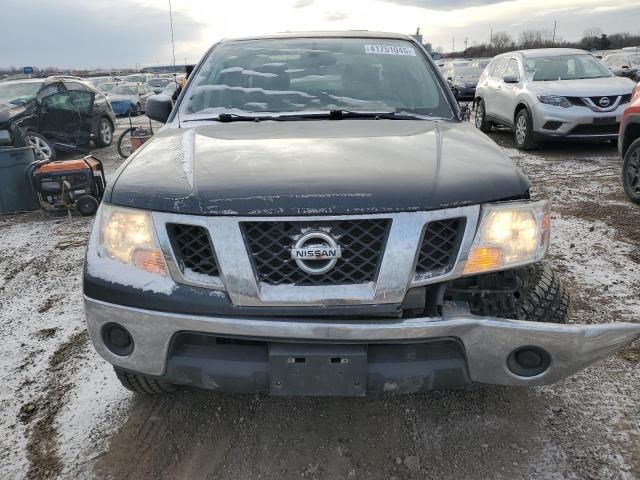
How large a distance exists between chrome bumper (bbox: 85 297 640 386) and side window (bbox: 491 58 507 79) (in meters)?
9.78

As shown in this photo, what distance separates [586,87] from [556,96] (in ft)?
1.64

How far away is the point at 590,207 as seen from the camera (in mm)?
5859

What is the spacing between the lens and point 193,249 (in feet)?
6.39

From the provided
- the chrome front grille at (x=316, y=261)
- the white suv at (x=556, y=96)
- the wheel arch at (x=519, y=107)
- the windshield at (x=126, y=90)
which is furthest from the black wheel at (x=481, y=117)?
the windshield at (x=126, y=90)

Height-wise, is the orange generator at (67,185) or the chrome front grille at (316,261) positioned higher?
the chrome front grille at (316,261)

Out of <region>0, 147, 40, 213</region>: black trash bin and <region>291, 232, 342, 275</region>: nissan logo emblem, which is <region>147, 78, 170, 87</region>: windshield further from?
<region>291, 232, 342, 275</region>: nissan logo emblem

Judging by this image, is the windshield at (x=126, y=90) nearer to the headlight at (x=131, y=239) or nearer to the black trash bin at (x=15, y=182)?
the black trash bin at (x=15, y=182)

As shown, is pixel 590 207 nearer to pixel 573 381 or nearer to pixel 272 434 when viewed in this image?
pixel 573 381

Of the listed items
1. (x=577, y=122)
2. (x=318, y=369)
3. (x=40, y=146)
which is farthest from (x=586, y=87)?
(x=40, y=146)

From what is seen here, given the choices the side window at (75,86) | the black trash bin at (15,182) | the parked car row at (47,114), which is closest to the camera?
the black trash bin at (15,182)

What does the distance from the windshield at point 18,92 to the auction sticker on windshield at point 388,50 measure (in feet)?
26.0

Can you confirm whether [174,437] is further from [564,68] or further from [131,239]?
[564,68]

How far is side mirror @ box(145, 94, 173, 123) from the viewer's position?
354cm

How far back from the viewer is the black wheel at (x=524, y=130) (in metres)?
9.10
